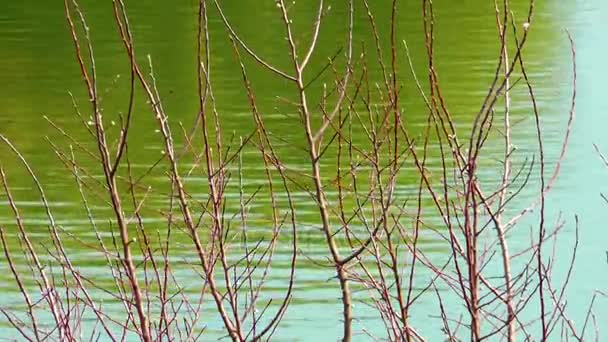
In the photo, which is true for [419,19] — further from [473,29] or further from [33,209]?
[33,209]

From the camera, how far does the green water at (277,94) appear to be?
1228 cm

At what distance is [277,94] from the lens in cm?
2047

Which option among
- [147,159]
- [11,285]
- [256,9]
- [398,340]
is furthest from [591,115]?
[398,340]

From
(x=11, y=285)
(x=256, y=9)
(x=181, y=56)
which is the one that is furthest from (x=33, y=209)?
(x=256, y=9)

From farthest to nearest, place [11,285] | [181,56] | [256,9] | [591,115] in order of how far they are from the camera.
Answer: [256,9], [181,56], [591,115], [11,285]

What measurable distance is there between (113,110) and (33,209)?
6.50 metres

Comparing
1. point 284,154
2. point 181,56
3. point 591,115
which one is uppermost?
point 181,56

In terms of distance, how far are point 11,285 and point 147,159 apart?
198 inches

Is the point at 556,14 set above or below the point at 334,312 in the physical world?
above

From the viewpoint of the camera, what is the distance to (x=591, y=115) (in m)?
19.3

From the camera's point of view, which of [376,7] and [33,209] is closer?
[33,209]

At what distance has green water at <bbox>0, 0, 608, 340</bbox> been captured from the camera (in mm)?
12281

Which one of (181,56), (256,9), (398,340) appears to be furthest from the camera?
(256,9)

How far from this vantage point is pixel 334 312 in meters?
10.9
